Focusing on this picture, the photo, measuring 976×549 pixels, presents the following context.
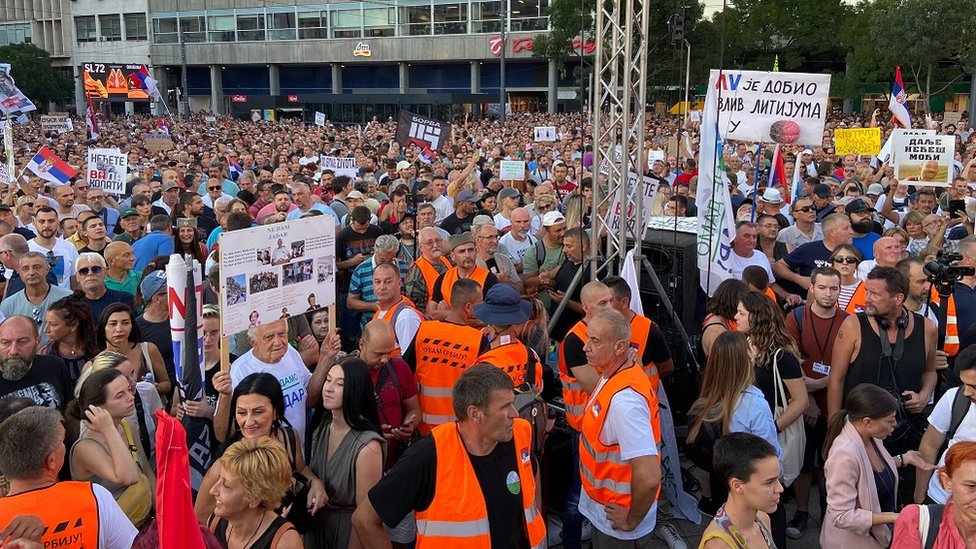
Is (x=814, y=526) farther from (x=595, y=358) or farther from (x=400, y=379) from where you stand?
(x=400, y=379)

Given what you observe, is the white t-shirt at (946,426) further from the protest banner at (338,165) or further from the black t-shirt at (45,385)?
the protest banner at (338,165)

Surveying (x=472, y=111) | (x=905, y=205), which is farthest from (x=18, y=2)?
(x=905, y=205)

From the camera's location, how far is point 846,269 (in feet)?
21.5

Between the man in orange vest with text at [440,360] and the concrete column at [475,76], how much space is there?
6122cm

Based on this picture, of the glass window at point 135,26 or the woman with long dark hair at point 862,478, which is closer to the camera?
the woman with long dark hair at point 862,478

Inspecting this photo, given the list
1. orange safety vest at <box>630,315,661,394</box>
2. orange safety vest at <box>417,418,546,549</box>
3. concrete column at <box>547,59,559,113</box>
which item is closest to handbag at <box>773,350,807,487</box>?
orange safety vest at <box>630,315,661,394</box>

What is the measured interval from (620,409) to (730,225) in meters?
3.37

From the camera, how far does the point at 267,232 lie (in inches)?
190

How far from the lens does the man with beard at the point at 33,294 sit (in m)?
6.25

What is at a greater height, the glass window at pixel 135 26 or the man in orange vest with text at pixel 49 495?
the glass window at pixel 135 26

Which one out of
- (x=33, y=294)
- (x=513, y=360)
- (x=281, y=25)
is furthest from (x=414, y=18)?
(x=513, y=360)

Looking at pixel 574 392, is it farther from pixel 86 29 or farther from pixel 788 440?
pixel 86 29

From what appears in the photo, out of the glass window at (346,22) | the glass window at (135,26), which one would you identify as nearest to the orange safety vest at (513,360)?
the glass window at (346,22)

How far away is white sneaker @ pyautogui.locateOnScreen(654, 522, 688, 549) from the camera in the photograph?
5.28 m
